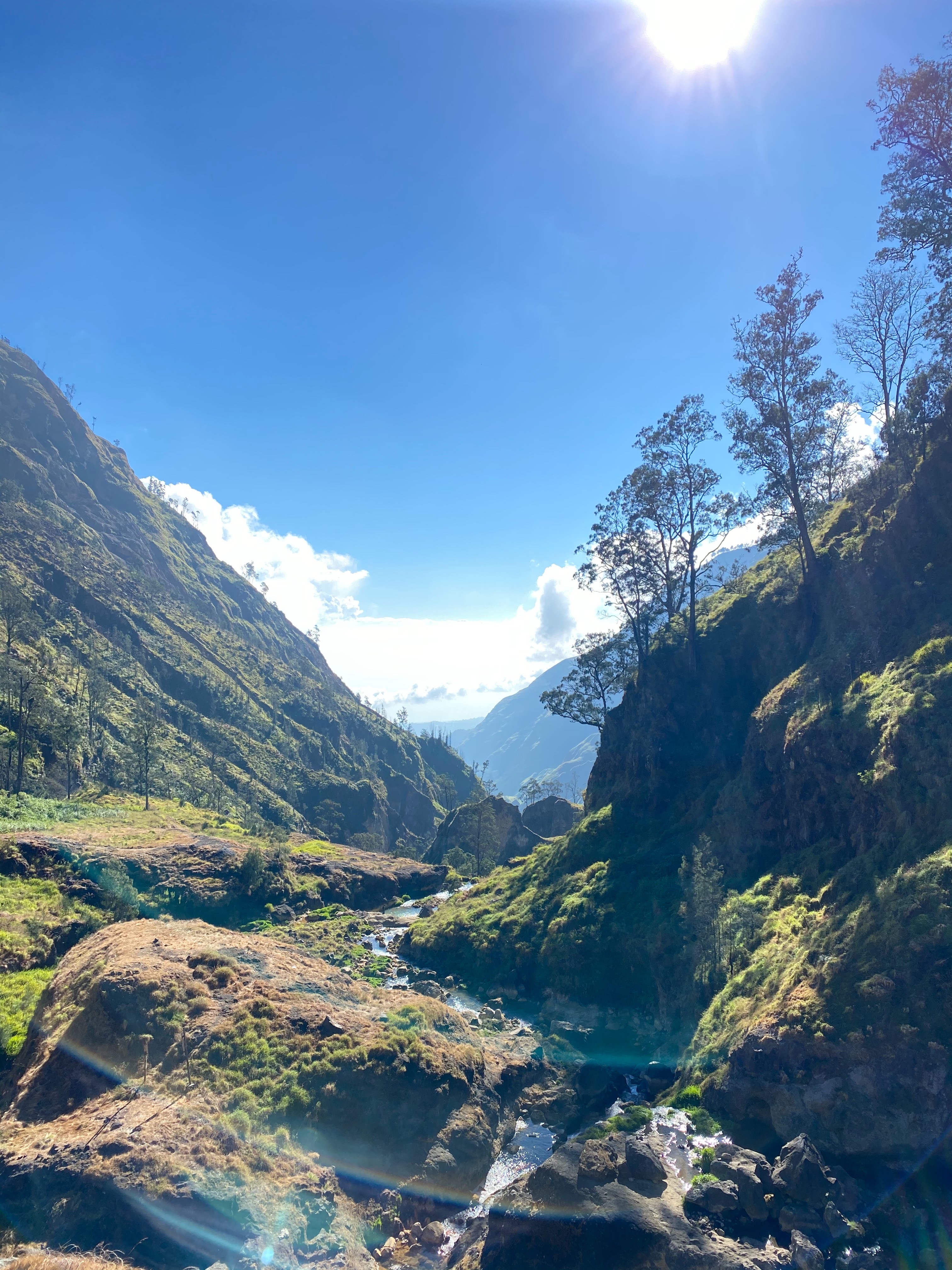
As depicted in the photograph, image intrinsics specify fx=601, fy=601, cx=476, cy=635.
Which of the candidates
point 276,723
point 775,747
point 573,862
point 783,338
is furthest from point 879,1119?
point 276,723

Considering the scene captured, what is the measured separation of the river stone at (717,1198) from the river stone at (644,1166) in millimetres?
1024

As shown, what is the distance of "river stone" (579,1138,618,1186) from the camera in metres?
20.1

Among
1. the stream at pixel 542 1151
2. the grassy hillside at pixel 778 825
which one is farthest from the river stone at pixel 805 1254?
the grassy hillside at pixel 778 825

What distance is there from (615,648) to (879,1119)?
46815 millimetres

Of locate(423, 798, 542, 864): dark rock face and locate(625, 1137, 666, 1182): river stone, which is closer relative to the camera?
locate(625, 1137, 666, 1182): river stone

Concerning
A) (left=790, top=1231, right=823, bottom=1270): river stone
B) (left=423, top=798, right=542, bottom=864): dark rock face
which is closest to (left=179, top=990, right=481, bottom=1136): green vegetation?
(left=790, top=1231, right=823, bottom=1270): river stone

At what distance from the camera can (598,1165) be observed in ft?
67.5

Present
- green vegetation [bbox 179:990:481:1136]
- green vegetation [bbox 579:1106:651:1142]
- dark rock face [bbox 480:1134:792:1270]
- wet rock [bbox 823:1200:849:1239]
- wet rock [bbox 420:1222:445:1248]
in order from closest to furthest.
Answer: dark rock face [bbox 480:1134:792:1270]
wet rock [bbox 823:1200:849:1239]
wet rock [bbox 420:1222:445:1248]
green vegetation [bbox 179:990:481:1136]
green vegetation [bbox 579:1106:651:1142]

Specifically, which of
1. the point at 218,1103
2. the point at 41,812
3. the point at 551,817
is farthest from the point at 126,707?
the point at 218,1103

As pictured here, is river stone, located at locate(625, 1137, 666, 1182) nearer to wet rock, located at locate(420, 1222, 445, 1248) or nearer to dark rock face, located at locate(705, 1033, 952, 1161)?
dark rock face, located at locate(705, 1033, 952, 1161)

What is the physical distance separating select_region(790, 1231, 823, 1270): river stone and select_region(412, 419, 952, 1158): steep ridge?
4687 millimetres

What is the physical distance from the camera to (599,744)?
60.4 meters

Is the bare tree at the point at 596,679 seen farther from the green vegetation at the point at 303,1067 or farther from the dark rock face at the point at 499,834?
the green vegetation at the point at 303,1067

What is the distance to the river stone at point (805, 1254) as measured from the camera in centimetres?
1703
